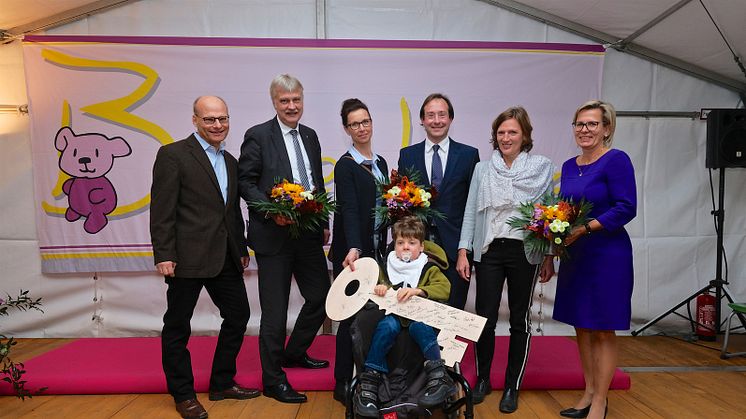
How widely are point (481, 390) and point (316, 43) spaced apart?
3.13 m

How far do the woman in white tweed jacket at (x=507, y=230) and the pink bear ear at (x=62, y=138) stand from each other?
3.59 m

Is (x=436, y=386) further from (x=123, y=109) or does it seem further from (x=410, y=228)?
(x=123, y=109)

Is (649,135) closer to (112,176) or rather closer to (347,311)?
(347,311)

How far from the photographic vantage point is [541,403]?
3.21m

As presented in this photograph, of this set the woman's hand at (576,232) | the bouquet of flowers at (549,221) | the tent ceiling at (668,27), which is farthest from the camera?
the tent ceiling at (668,27)

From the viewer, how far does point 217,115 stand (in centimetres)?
291

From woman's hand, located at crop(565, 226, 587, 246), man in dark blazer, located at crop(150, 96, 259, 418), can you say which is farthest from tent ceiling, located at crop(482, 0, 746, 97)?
man in dark blazer, located at crop(150, 96, 259, 418)

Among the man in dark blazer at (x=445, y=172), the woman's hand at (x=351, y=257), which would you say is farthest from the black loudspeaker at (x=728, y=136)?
the woman's hand at (x=351, y=257)

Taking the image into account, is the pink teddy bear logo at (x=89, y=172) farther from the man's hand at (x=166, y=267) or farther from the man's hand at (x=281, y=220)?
the man's hand at (x=281, y=220)

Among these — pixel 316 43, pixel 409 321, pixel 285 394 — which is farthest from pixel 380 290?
pixel 316 43

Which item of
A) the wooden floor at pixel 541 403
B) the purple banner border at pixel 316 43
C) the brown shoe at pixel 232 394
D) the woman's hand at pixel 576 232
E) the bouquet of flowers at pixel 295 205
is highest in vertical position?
the purple banner border at pixel 316 43

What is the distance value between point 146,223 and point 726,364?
16.2 feet

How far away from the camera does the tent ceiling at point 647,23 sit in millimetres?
3998

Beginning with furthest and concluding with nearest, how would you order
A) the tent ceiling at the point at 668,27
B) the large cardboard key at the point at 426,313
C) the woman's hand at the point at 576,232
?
the tent ceiling at the point at 668,27
the woman's hand at the point at 576,232
the large cardboard key at the point at 426,313
